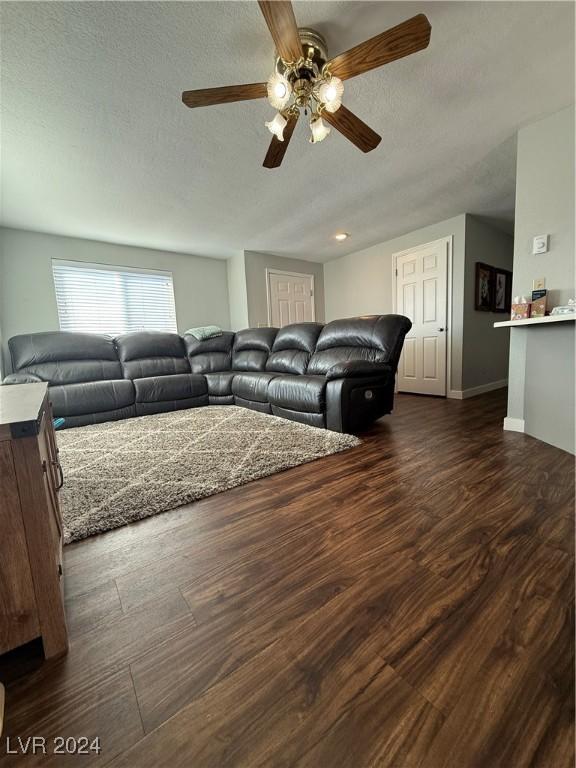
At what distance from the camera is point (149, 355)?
3.79 metres

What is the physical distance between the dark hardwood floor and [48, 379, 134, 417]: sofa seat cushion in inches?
88.6

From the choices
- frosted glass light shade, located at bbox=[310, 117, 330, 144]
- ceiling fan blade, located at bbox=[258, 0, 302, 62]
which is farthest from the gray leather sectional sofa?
ceiling fan blade, located at bbox=[258, 0, 302, 62]

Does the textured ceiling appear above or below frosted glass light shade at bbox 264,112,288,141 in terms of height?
above

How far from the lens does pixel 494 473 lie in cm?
160

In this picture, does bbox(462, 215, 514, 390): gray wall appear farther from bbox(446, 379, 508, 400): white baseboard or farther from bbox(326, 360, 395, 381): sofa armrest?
bbox(326, 360, 395, 381): sofa armrest

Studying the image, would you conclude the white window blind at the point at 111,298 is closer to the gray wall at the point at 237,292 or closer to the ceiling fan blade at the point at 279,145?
the gray wall at the point at 237,292

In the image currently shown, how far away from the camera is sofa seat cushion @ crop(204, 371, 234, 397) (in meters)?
3.71

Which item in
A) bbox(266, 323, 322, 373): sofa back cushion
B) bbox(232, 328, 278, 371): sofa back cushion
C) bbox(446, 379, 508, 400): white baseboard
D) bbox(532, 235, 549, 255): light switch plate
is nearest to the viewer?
bbox(532, 235, 549, 255): light switch plate

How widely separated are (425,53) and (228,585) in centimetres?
258

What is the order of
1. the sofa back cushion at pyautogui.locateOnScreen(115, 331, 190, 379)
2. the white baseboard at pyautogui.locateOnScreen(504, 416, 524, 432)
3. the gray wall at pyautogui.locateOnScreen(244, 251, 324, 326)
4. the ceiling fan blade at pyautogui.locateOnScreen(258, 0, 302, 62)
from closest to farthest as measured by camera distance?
1. the ceiling fan blade at pyautogui.locateOnScreen(258, 0, 302, 62)
2. the white baseboard at pyautogui.locateOnScreen(504, 416, 524, 432)
3. the sofa back cushion at pyautogui.locateOnScreen(115, 331, 190, 379)
4. the gray wall at pyautogui.locateOnScreen(244, 251, 324, 326)

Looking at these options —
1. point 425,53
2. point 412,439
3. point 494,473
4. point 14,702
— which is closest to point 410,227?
point 425,53

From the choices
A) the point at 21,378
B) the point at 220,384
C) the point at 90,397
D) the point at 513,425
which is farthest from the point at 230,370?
the point at 513,425

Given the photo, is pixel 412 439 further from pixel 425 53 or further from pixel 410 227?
pixel 410 227

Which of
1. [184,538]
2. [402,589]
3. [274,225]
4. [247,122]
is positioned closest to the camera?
[402,589]
